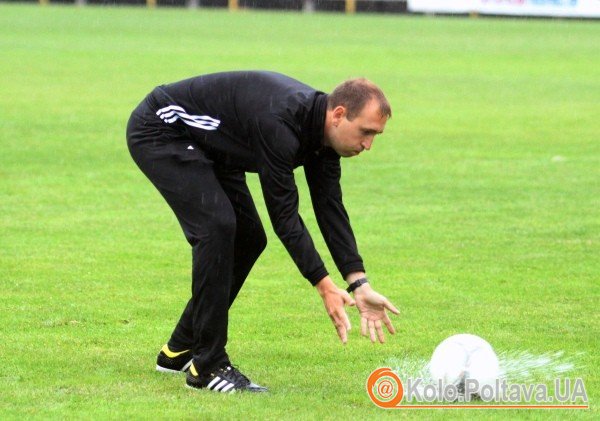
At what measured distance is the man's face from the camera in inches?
259

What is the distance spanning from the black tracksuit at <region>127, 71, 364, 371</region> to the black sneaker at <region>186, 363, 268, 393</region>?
0.21ft

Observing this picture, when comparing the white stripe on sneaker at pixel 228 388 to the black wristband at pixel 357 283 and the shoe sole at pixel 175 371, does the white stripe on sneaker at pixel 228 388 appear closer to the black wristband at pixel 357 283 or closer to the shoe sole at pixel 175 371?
the shoe sole at pixel 175 371

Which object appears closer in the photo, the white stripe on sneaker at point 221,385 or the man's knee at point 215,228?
the man's knee at point 215,228

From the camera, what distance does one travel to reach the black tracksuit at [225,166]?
6.70 meters

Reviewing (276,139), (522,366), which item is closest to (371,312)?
(276,139)

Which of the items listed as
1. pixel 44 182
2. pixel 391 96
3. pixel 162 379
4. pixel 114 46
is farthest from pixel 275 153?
pixel 114 46

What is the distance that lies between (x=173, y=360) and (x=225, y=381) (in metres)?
0.64

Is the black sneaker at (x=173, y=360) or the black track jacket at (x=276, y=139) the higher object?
the black track jacket at (x=276, y=139)

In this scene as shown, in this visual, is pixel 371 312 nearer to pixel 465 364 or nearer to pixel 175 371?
pixel 465 364

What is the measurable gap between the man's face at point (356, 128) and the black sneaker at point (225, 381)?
1.44 m

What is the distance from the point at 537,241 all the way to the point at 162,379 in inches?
233

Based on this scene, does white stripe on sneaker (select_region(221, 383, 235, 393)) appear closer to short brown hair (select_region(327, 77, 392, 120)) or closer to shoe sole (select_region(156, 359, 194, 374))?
shoe sole (select_region(156, 359, 194, 374))

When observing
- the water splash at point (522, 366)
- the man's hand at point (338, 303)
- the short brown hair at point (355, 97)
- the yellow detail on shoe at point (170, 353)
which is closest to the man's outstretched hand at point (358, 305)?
the man's hand at point (338, 303)

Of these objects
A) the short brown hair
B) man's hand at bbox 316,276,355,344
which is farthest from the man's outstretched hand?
the short brown hair
